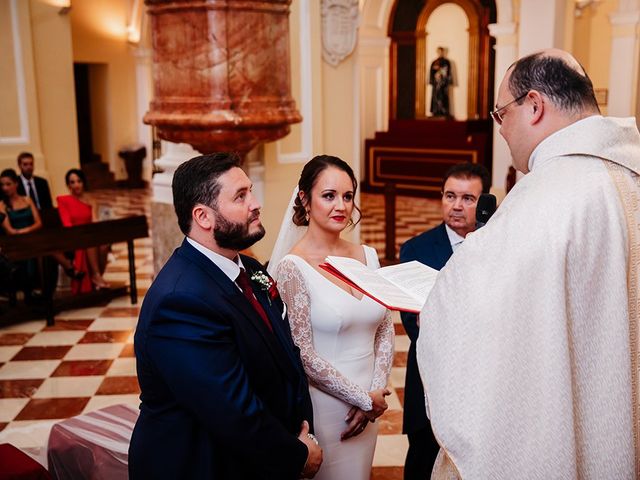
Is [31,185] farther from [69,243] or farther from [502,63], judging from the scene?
[502,63]

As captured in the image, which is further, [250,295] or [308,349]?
[308,349]

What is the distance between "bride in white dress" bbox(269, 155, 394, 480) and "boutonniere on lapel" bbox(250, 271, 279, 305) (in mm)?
317

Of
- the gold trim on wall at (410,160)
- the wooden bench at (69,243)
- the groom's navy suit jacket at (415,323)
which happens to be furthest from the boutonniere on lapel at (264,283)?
the gold trim on wall at (410,160)

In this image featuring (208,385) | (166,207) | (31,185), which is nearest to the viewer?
(208,385)

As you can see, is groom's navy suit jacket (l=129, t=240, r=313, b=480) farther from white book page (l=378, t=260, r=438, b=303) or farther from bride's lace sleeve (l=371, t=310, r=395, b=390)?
bride's lace sleeve (l=371, t=310, r=395, b=390)

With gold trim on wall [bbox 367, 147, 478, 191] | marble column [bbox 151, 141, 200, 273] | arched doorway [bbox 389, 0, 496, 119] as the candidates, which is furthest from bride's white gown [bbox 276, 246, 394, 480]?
arched doorway [bbox 389, 0, 496, 119]

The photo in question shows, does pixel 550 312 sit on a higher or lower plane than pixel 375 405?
higher

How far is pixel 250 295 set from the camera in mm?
2189

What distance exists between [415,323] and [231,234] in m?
1.20

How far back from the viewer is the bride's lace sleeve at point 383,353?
2.78 meters

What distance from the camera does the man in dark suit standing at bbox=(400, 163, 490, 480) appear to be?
2.97 m

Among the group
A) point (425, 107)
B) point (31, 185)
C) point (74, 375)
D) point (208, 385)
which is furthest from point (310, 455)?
point (425, 107)

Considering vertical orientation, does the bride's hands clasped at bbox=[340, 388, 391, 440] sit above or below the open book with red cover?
below

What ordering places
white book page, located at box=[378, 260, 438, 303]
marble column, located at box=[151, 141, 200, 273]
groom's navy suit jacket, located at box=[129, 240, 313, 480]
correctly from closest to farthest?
groom's navy suit jacket, located at box=[129, 240, 313, 480] < white book page, located at box=[378, 260, 438, 303] < marble column, located at box=[151, 141, 200, 273]
